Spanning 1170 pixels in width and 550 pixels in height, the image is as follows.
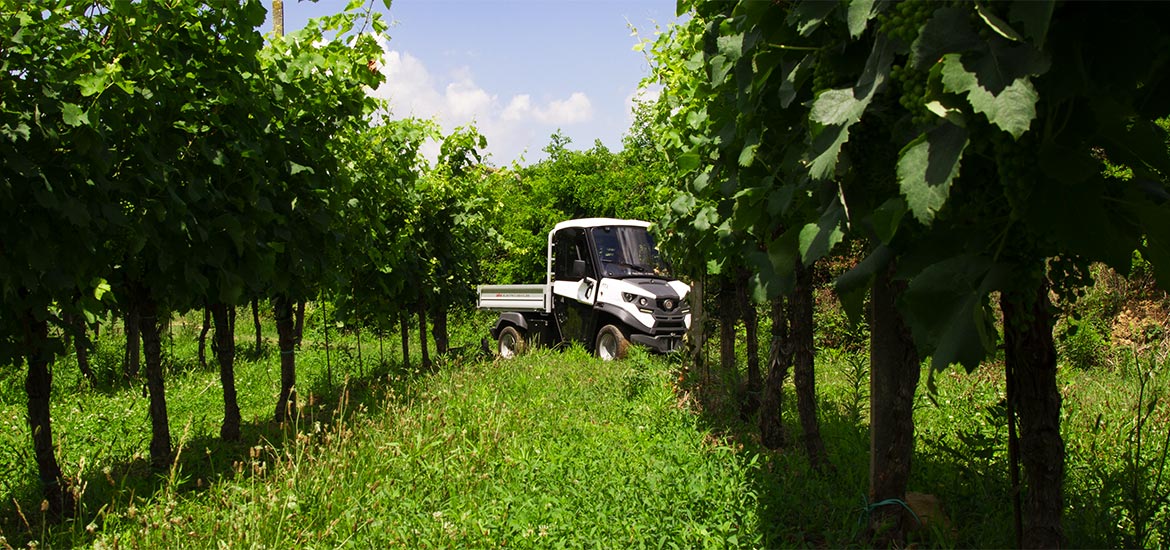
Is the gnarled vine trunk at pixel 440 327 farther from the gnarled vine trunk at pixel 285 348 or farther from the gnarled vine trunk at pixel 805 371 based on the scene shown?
the gnarled vine trunk at pixel 805 371

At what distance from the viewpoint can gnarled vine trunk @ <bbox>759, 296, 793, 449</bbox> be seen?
5.47 meters

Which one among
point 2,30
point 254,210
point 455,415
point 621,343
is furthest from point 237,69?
point 621,343

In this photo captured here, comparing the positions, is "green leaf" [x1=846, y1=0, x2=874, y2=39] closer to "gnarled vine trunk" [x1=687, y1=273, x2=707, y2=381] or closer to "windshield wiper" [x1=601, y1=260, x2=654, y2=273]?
"gnarled vine trunk" [x1=687, y1=273, x2=707, y2=381]

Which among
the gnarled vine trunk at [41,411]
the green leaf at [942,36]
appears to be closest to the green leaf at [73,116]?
the gnarled vine trunk at [41,411]

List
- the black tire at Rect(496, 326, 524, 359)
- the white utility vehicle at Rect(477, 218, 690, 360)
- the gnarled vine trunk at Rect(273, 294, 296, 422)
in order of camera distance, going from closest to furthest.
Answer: the gnarled vine trunk at Rect(273, 294, 296, 422)
the white utility vehicle at Rect(477, 218, 690, 360)
the black tire at Rect(496, 326, 524, 359)

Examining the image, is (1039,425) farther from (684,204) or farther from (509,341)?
(509,341)

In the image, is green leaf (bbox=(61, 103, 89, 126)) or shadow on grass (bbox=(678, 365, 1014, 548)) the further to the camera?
green leaf (bbox=(61, 103, 89, 126))

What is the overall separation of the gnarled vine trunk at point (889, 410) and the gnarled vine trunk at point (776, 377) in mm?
1657

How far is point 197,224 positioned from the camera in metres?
5.35

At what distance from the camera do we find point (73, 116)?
4.11 metres

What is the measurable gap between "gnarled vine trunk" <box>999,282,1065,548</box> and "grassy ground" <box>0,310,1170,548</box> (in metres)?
0.99

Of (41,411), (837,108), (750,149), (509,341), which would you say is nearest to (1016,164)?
(837,108)

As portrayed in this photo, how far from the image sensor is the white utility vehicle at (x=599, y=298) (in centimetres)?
1229

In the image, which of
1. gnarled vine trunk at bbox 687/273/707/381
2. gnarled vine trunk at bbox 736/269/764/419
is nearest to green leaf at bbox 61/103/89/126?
gnarled vine trunk at bbox 736/269/764/419
